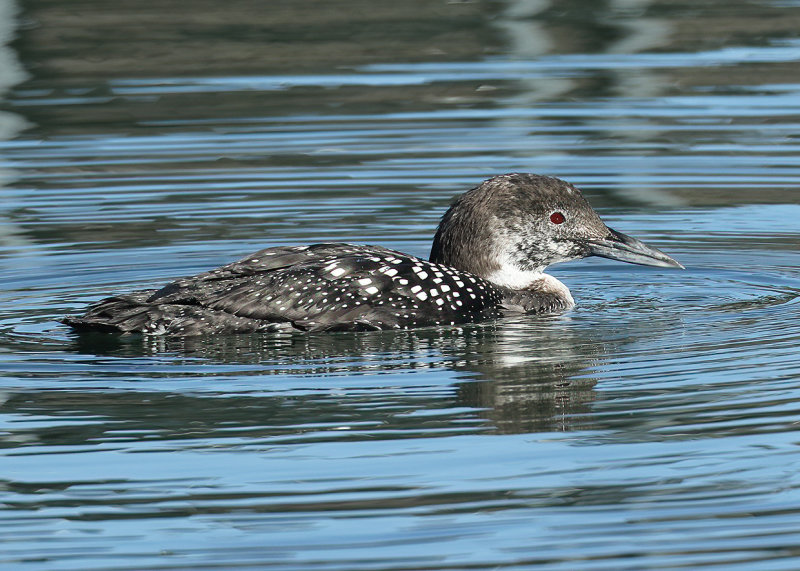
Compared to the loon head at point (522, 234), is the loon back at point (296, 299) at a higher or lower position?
lower

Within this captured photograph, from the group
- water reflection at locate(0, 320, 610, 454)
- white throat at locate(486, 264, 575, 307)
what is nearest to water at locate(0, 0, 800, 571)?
water reflection at locate(0, 320, 610, 454)

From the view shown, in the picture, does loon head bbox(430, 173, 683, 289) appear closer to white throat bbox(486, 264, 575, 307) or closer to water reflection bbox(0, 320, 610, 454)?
white throat bbox(486, 264, 575, 307)

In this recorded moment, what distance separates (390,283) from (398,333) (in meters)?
0.22

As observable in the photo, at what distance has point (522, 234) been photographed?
836 cm

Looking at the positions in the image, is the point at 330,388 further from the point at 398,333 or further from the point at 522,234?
the point at 522,234

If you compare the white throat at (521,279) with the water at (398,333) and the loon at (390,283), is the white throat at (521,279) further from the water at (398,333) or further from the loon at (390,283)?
the water at (398,333)

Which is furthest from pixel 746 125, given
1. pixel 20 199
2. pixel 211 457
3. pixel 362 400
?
pixel 211 457

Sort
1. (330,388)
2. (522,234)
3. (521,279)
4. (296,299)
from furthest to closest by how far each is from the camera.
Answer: (521,279)
(522,234)
(296,299)
(330,388)

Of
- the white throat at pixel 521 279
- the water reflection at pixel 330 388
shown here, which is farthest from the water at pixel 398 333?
the white throat at pixel 521 279

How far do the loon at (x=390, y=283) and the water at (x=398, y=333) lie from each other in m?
0.11

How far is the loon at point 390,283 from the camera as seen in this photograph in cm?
759

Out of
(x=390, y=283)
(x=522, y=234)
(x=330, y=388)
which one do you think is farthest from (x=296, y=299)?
(x=522, y=234)

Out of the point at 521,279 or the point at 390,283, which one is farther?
the point at 521,279

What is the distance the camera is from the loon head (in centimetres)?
829
